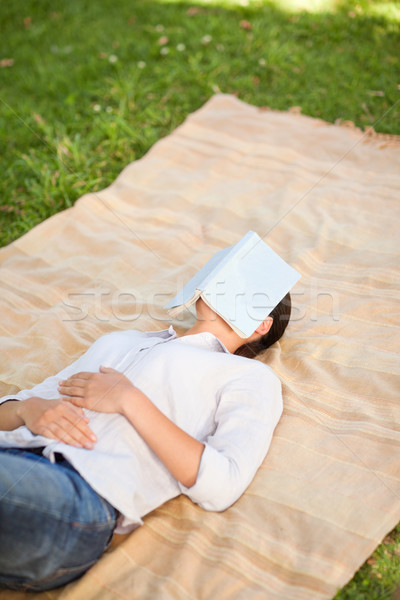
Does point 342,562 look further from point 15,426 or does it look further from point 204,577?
point 15,426

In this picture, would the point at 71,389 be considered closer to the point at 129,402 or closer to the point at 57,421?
the point at 57,421

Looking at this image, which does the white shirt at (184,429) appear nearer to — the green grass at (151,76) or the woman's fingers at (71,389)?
the woman's fingers at (71,389)

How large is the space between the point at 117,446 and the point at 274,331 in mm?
934

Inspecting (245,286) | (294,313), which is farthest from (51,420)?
(294,313)

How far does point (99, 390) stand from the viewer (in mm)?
1864

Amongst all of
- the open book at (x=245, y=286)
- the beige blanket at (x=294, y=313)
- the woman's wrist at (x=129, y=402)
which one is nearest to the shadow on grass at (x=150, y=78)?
the beige blanket at (x=294, y=313)

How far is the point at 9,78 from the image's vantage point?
17.8ft

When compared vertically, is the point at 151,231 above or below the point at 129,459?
below

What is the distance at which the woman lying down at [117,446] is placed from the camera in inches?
61.4

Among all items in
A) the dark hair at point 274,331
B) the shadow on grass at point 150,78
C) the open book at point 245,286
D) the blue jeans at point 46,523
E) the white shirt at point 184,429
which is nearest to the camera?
the blue jeans at point 46,523

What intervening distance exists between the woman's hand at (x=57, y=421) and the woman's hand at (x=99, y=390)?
0.05 metres

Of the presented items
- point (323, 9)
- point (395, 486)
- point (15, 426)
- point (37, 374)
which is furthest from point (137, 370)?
point (323, 9)

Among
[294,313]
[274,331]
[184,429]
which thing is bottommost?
[294,313]

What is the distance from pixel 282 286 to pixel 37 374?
3.76 ft
